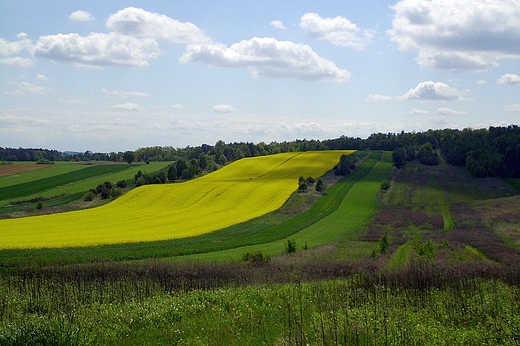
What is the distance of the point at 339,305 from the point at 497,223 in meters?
37.7

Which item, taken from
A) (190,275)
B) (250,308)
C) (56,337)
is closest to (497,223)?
(190,275)

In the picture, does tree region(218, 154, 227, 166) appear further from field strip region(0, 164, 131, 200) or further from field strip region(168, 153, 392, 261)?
field strip region(168, 153, 392, 261)

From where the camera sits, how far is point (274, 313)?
1856cm

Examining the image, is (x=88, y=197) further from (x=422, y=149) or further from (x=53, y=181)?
Result: (x=422, y=149)

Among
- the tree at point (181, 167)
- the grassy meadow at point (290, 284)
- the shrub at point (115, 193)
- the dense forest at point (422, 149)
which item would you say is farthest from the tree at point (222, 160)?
the grassy meadow at point (290, 284)

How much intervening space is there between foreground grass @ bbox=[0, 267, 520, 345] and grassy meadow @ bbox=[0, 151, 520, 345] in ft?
0.21

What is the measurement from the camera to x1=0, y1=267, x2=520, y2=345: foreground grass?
14.3 metres

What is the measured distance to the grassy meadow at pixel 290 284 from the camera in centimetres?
1512

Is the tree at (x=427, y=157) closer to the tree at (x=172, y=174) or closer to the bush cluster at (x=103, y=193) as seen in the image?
the tree at (x=172, y=174)

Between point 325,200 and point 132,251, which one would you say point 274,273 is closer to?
point 132,251

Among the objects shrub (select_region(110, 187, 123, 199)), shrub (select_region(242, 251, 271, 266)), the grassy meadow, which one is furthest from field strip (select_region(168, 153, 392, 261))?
shrub (select_region(110, 187, 123, 199))

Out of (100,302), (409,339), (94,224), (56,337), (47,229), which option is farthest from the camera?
(94,224)

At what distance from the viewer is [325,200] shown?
69062 millimetres

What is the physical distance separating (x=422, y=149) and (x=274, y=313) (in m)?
103
